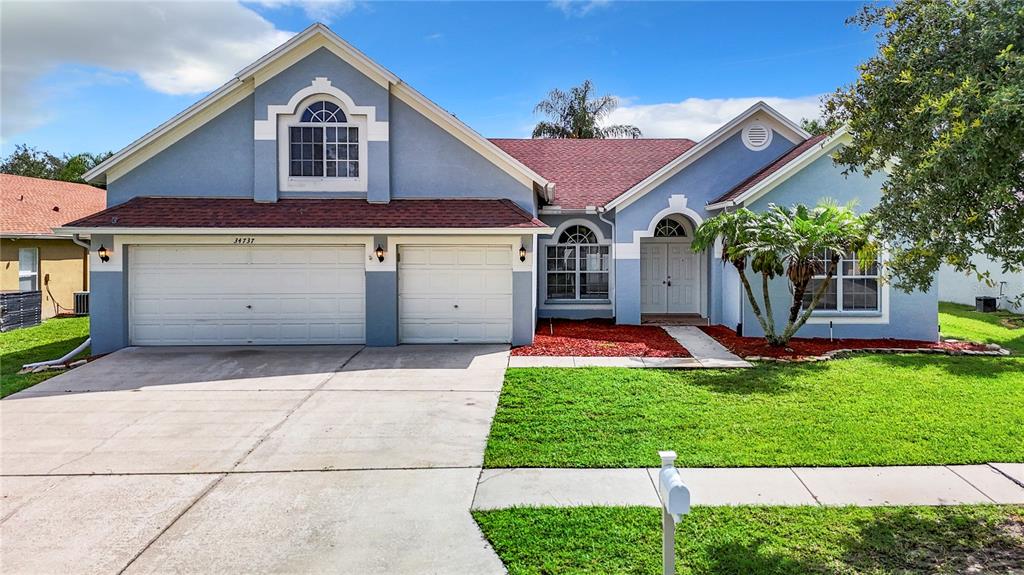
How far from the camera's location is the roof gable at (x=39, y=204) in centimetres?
1783

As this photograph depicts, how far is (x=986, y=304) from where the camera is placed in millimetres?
19406

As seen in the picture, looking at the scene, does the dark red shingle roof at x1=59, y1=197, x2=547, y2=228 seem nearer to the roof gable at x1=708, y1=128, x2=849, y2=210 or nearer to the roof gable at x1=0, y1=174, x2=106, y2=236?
the roof gable at x1=708, y1=128, x2=849, y2=210

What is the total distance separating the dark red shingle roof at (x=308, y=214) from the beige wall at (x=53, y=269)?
7539 mm

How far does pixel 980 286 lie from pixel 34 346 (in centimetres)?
2960

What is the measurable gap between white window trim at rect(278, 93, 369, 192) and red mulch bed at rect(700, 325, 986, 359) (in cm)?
950

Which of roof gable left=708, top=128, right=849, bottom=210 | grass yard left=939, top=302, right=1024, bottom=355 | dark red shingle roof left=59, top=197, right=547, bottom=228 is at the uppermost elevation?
roof gable left=708, top=128, right=849, bottom=210

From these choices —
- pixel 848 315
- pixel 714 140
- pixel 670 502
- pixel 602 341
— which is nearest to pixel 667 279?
pixel 714 140

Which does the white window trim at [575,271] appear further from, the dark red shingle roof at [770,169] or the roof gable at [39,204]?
the roof gable at [39,204]

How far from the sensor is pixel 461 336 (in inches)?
537

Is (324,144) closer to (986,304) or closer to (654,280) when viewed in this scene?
(654,280)

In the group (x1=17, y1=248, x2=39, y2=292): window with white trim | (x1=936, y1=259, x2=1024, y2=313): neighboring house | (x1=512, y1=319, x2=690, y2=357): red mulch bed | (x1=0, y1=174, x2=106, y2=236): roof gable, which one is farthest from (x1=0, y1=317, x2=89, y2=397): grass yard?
(x1=936, y1=259, x2=1024, y2=313): neighboring house

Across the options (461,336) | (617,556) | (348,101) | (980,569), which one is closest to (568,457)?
(617,556)

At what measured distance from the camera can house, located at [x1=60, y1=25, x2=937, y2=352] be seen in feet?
42.5

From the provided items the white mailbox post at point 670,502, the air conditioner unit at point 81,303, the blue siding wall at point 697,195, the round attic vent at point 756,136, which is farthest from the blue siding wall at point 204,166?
the white mailbox post at point 670,502
